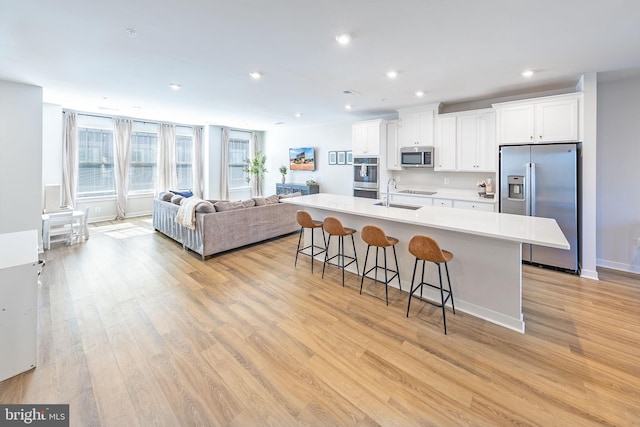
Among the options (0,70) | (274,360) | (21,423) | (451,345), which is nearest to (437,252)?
(451,345)

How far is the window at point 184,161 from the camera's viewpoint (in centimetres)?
859

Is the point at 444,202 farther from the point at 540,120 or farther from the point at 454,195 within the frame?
the point at 540,120

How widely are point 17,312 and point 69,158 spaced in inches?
245

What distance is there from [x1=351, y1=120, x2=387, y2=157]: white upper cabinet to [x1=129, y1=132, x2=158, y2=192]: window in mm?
5829

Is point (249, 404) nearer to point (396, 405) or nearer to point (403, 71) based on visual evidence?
point (396, 405)

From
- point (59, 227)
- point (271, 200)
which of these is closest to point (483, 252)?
point (271, 200)

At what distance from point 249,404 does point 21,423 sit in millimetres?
1353

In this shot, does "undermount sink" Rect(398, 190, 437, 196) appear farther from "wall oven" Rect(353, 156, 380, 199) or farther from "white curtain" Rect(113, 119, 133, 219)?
"white curtain" Rect(113, 119, 133, 219)

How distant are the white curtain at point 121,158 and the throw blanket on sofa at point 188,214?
3745 millimetres

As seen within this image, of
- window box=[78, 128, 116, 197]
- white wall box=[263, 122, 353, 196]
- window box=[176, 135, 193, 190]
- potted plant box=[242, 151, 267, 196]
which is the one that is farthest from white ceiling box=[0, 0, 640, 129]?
potted plant box=[242, 151, 267, 196]

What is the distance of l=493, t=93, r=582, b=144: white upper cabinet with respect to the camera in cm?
392

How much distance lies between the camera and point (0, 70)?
369cm

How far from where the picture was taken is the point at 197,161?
29.0ft

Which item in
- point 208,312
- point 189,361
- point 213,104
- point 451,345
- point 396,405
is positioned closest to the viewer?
point 396,405
